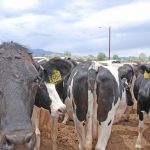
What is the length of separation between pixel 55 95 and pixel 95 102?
0.70m

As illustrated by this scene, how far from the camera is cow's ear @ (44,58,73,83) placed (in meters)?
5.75

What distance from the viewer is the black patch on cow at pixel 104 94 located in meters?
5.70

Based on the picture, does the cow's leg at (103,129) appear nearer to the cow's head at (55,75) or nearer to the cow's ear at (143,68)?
the cow's head at (55,75)

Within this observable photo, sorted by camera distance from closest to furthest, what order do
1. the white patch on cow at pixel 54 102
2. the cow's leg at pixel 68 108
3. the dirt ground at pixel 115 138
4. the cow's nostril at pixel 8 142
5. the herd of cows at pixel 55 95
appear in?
the cow's nostril at pixel 8 142 → the herd of cows at pixel 55 95 → the white patch on cow at pixel 54 102 → the cow's leg at pixel 68 108 → the dirt ground at pixel 115 138

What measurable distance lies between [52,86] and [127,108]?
233 inches

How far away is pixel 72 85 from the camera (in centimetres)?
605

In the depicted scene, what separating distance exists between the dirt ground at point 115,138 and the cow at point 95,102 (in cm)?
226

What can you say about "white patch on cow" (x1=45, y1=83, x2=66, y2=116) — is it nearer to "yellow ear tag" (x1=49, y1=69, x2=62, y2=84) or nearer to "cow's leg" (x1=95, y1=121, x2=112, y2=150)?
"yellow ear tag" (x1=49, y1=69, x2=62, y2=84)

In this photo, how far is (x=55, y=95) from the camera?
19.7 ft

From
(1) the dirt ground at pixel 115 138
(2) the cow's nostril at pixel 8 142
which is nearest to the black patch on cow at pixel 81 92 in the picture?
(1) the dirt ground at pixel 115 138

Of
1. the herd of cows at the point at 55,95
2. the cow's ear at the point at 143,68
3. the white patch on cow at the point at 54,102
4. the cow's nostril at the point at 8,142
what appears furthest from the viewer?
the cow's ear at the point at 143,68

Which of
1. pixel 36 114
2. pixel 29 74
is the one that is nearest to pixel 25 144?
pixel 29 74

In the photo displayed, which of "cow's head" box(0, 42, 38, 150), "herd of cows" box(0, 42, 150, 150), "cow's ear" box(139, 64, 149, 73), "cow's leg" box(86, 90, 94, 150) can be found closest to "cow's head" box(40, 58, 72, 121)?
"herd of cows" box(0, 42, 150, 150)

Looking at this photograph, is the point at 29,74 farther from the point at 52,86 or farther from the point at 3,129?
the point at 52,86
